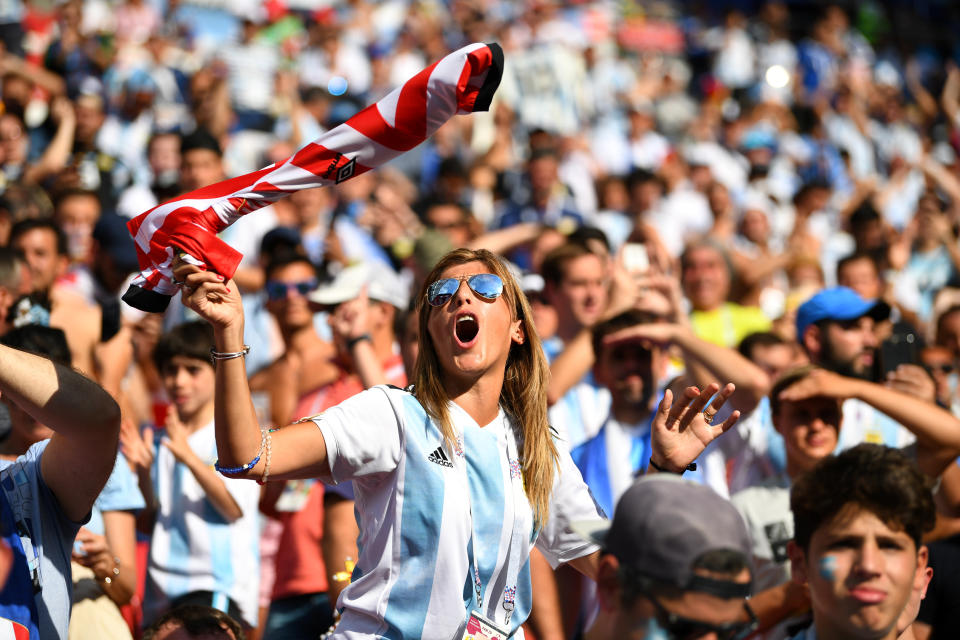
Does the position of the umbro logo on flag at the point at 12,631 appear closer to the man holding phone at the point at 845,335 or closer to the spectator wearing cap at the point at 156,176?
the man holding phone at the point at 845,335

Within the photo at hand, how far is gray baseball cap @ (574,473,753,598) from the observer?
6.83 ft

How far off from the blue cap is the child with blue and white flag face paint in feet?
6.74

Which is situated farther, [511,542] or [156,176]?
[156,176]

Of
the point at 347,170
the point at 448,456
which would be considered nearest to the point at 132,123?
the point at 347,170

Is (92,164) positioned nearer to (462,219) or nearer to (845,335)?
(462,219)

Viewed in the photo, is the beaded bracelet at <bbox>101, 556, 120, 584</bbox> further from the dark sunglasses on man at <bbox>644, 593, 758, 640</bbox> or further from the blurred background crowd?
the dark sunglasses on man at <bbox>644, 593, 758, 640</bbox>

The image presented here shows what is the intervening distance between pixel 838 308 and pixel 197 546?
9.61 ft

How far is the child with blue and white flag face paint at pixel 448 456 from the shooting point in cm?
277

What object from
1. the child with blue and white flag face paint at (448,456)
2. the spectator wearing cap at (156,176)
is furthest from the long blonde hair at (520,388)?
the spectator wearing cap at (156,176)

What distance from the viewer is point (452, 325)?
122 inches

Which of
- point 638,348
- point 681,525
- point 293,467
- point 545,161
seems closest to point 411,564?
point 293,467

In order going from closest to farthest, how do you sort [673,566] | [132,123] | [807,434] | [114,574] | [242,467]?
[673,566] < [242,467] < [114,574] < [807,434] < [132,123]

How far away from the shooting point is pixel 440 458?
292 centimetres

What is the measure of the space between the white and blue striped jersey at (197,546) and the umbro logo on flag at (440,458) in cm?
168
